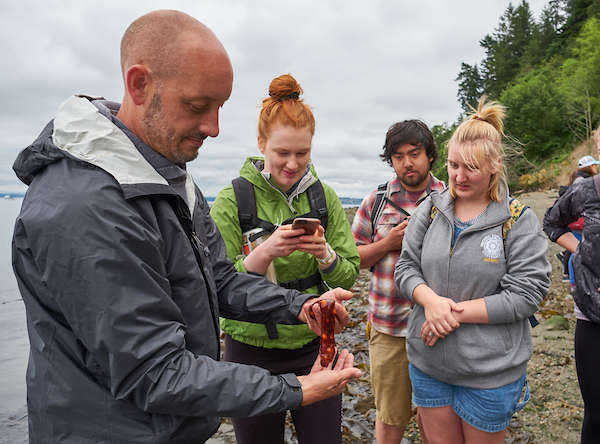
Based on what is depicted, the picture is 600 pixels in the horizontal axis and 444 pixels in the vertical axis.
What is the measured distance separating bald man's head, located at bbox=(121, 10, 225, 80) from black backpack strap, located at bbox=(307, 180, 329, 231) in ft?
4.73

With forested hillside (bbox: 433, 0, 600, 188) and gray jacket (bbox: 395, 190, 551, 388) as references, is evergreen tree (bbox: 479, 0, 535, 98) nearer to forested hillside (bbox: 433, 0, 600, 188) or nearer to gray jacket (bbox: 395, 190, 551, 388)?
forested hillside (bbox: 433, 0, 600, 188)

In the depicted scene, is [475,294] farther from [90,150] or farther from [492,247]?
[90,150]

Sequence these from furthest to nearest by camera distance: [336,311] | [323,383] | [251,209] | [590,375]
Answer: [590,375], [251,209], [336,311], [323,383]

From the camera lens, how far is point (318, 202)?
297 centimetres

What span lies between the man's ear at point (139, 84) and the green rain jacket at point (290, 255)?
1193 millimetres

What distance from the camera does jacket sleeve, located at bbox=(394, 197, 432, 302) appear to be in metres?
2.88

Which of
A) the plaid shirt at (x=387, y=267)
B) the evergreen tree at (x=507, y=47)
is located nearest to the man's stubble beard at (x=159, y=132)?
the plaid shirt at (x=387, y=267)

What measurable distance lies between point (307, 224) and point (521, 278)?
1384 millimetres

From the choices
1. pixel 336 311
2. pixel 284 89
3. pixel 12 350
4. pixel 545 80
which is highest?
pixel 545 80

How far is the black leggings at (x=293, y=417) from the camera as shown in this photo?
2.69m

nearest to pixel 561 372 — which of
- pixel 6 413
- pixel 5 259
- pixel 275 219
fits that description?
pixel 275 219

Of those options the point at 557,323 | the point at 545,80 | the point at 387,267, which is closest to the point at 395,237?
the point at 387,267

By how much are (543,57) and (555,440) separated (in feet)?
270

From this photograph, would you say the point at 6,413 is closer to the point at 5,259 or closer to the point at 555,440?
the point at 555,440
